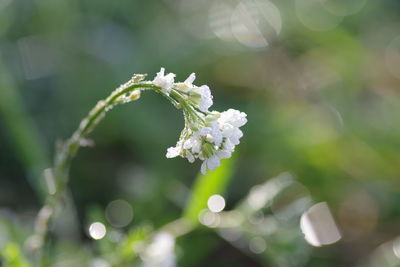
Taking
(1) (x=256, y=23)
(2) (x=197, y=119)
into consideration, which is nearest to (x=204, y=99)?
(2) (x=197, y=119)

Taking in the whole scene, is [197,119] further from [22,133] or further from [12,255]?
[22,133]

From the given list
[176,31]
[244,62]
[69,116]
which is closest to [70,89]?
[69,116]

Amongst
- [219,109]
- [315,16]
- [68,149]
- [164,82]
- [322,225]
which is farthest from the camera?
[315,16]

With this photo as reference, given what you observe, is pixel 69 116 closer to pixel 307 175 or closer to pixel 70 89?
pixel 70 89

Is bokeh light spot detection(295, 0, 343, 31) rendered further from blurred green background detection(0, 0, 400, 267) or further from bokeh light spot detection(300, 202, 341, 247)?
bokeh light spot detection(300, 202, 341, 247)

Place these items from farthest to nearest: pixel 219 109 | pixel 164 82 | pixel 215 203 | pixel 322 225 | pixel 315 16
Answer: pixel 315 16
pixel 219 109
pixel 322 225
pixel 215 203
pixel 164 82

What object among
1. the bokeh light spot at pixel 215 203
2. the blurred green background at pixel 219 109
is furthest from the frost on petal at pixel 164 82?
the bokeh light spot at pixel 215 203

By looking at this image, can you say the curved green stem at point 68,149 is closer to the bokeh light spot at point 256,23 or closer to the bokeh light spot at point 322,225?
the bokeh light spot at point 322,225
